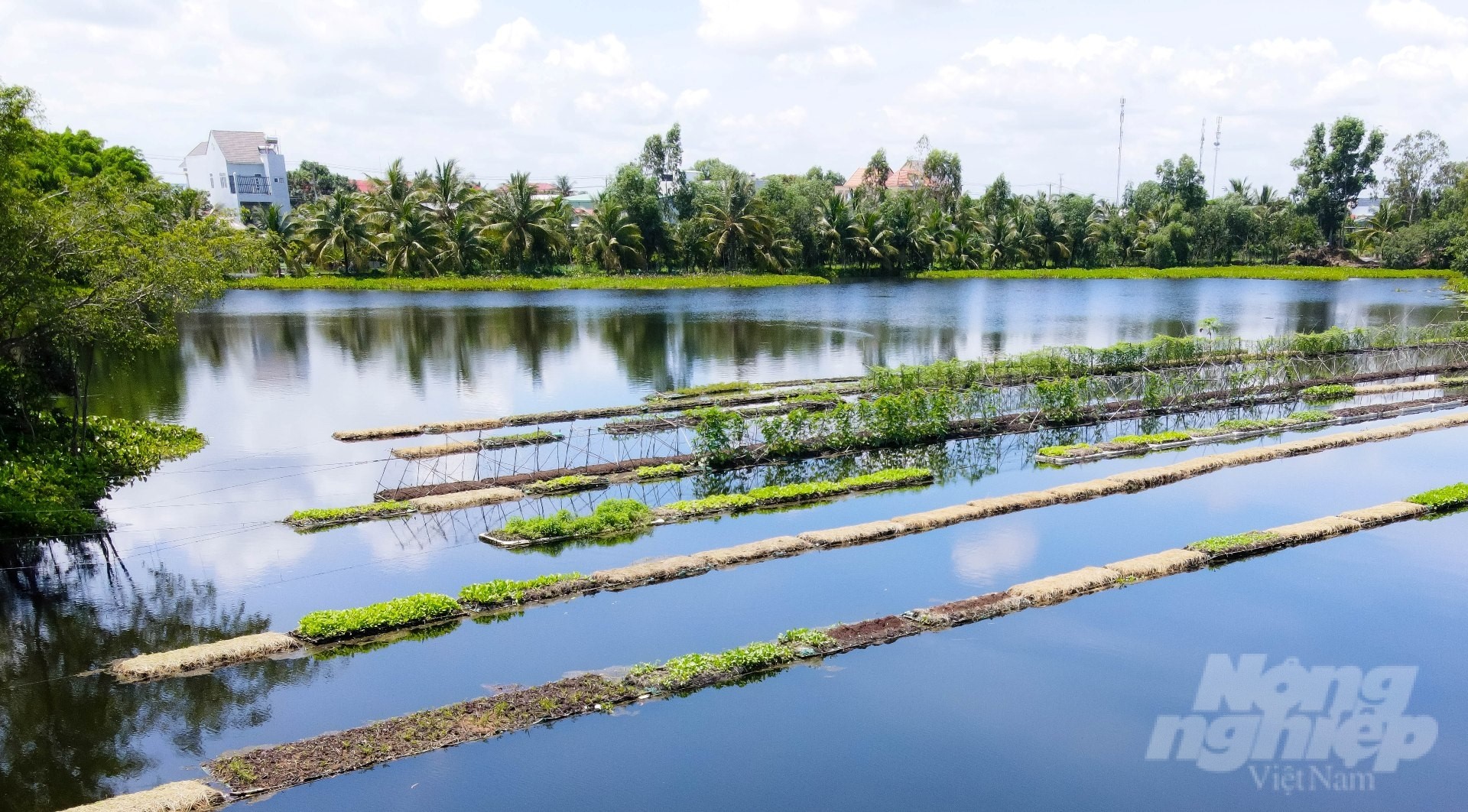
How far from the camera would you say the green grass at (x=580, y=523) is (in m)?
18.6

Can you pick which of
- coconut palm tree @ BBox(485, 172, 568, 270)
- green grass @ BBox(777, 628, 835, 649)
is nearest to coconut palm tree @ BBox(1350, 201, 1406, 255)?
coconut palm tree @ BBox(485, 172, 568, 270)

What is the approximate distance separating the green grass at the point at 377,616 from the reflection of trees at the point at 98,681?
0.66m

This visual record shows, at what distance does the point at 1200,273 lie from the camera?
79062 mm

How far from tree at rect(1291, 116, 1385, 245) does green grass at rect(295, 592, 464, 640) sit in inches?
3622

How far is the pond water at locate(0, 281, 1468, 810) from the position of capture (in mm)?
11102

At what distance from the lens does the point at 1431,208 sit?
89250 mm

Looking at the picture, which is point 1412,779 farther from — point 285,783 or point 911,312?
point 911,312

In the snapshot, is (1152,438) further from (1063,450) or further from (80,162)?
(80,162)

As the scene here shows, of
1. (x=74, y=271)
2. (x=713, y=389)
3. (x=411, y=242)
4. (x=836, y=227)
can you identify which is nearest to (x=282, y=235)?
(x=411, y=242)

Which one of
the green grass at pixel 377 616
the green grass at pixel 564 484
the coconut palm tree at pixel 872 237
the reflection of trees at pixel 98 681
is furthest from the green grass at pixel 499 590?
the coconut palm tree at pixel 872 237

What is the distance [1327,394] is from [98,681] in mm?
33432

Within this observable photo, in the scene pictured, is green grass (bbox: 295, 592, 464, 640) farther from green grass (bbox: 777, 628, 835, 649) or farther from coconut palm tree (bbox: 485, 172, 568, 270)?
coconut palm tree (bbox: 485, 172, 568, 270)

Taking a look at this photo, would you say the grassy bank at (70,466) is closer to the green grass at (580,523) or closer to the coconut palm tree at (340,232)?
the green grass at (580,523)

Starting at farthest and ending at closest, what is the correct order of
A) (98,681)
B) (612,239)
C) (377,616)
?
1. (612,239)
2. (377,616)
3. (98,681)
